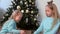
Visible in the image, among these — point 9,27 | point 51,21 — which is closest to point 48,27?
point 51,21

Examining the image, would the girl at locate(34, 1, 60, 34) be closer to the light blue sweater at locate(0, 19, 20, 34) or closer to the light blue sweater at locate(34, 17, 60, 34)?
the light blue sweater at locate(34, 17, 60, 34)

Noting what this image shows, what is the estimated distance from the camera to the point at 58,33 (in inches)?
105

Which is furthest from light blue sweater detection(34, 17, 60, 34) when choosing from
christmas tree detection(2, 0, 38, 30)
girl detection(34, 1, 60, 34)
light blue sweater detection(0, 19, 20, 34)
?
christmas tree detection(2, 0, 38, 30)

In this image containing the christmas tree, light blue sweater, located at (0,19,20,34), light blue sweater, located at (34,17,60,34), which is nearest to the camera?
light blue sweater, located at (0,19,20,34)

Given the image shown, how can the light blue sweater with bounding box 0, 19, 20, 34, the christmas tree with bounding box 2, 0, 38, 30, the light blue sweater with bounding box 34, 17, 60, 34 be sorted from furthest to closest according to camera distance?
the christmas tree with bounding box 2, 0, 38, 30
the light blue sweater with bounding box 34, 17, 60, 34
the light blue sweater with bounding box 0, 19, 20, 34

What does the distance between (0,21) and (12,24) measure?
2630mm

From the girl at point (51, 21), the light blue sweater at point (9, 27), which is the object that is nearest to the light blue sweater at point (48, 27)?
the girl at point (51, 21)

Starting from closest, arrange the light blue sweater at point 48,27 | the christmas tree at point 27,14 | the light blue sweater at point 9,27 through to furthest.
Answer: the light blue sweater at point 9,27 < the light blue sweater at point 48,27 < the christmas tree at point 27,14

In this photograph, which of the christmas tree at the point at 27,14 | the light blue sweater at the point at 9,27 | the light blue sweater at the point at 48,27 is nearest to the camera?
the light blue sweater at the point at 9,27

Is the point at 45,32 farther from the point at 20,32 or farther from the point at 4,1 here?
the point at 4,1

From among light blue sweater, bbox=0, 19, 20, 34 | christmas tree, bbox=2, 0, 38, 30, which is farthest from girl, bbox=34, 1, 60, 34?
christmas tree, bbox=2, 0, 38, 30

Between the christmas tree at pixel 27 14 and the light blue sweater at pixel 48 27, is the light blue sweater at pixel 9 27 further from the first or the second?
the christmas tree at pixel 27 14

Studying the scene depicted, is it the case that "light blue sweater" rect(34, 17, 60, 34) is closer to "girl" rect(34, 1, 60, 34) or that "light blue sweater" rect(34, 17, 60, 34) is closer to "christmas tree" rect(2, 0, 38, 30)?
"girl" rect(34, 1, 60, 34)

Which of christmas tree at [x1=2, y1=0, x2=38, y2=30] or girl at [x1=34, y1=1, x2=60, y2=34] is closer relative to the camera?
girl at [x1=34, y1=1, x2=60, y2=34]
